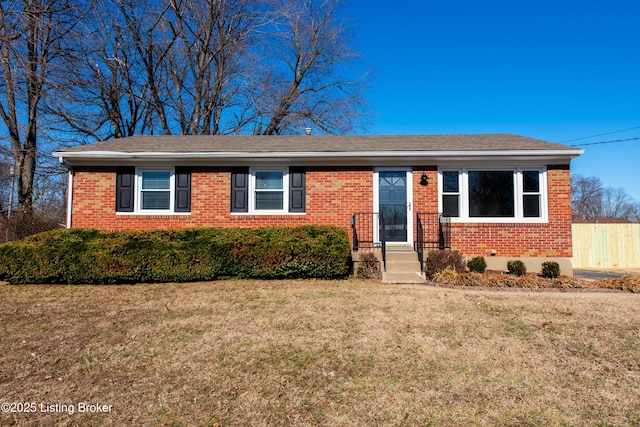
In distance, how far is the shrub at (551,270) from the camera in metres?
8.24

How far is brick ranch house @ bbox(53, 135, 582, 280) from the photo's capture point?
9.21m

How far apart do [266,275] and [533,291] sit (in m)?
5.17

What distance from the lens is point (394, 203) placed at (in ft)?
31.5

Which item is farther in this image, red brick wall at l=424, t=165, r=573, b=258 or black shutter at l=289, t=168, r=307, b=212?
black shutter at l=289, t=168, r=307, b=212

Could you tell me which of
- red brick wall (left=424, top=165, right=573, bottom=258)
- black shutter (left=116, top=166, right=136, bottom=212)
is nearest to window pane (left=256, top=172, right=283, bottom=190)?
black shutter (left=116, top=166, right=136, bottom=212)

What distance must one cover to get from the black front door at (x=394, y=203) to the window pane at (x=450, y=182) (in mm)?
1001

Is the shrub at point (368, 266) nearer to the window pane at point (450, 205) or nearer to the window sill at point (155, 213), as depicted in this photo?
the window pane at point (450, 205)

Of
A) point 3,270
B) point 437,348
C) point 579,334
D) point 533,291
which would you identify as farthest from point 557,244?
point 3,270

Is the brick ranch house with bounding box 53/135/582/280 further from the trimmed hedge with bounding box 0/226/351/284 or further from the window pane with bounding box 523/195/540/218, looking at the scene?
the trimmed hedge with bounding box 0/226/351/284

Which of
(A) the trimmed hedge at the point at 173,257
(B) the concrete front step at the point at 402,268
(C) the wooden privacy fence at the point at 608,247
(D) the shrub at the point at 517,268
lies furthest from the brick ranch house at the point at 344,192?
(C) the wooden privacy fence at the point at 608,247

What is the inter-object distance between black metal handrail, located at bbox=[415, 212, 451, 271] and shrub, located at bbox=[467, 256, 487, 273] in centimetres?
76

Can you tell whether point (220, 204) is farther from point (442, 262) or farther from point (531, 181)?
point (531, 181)

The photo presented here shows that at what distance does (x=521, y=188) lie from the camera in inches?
365

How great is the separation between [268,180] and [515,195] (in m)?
6.31
